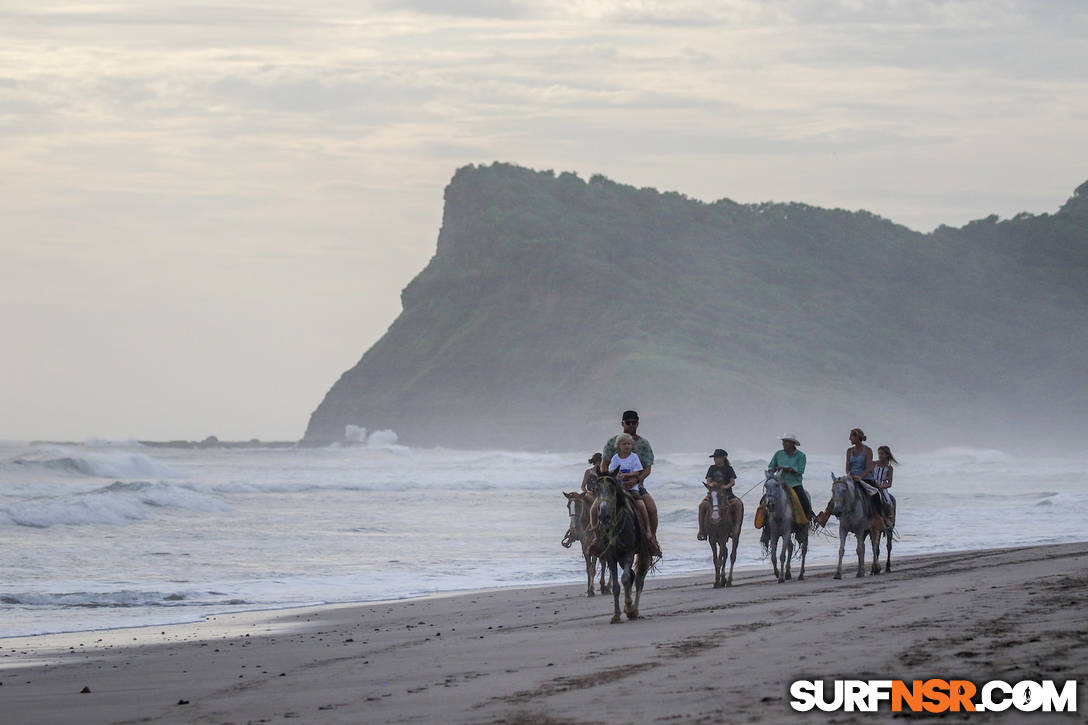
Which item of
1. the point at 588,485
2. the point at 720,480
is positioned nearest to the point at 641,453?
the point at 588,485

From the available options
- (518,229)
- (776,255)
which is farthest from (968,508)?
(776,255)

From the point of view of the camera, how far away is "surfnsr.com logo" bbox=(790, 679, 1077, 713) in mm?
7203

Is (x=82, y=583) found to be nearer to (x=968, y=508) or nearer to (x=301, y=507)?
(x=301, y=507)

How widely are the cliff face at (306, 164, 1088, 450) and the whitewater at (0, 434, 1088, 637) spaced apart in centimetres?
7601

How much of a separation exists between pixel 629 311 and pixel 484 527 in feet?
377

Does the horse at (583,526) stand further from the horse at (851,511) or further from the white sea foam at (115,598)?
the white sea foam at (115,598)

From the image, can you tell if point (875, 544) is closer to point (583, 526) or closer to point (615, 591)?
point (583, 526)

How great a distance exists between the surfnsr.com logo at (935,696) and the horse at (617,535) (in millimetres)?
5269

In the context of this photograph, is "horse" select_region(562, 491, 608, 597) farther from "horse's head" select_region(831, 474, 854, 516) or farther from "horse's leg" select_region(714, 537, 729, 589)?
"horse's head" select_region(831, 474, 854, 516)

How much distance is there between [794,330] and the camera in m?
155

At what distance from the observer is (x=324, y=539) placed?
1121 inches

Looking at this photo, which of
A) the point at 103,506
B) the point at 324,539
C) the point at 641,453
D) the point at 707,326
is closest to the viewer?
the point at 641,453

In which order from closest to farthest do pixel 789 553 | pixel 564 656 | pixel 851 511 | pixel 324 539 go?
pixel 564 656, pixel 851 511, pixel 789 553, pixel 324 539

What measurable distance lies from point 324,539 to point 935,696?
869 inches
